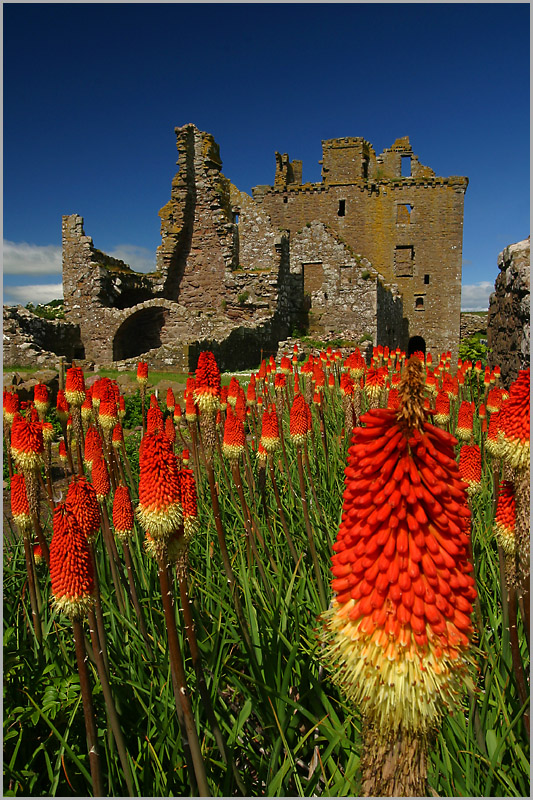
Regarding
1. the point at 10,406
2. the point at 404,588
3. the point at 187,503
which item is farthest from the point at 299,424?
the point at 404,588

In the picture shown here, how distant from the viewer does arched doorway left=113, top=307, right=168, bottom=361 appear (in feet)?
65.0

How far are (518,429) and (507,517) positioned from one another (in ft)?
1.29

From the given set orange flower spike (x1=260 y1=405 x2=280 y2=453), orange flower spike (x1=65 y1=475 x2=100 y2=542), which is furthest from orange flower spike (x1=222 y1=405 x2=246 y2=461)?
orange flower spike (x1=65 y1=475 x2=100 y2=542)

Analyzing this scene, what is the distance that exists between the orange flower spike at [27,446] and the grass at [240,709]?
92 centimetres

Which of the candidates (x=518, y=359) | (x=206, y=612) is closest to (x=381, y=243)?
(x=518, y=359)

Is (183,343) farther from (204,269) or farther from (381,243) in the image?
(381,243)

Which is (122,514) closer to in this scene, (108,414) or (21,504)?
(21,504)

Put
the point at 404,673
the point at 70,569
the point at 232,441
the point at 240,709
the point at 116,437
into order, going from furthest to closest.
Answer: the point at 116,437
the point at 232,441
the point at 240,709
the point at 70,569
the point at 404,673

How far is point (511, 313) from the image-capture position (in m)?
6.41

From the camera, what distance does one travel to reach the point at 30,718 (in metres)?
2.41

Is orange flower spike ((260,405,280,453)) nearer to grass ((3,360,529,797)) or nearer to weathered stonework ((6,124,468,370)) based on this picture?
grass ((3,360,529,797))

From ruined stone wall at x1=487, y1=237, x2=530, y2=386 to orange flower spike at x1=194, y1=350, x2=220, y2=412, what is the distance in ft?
11.6

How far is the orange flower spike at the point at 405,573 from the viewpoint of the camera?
3.60 feet

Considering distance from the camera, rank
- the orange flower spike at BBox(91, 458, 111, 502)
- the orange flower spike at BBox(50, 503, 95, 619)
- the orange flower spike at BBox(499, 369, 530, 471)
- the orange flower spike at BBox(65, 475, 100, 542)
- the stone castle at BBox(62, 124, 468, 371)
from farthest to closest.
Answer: the stone castle at BBox(62, 124, 468, 371)
the orange flower spike at BBox(91, 458, 111, 502)
the orange flower spike at BBox(65, 475, 100, 542)
the orange flower spike at BBox(499, 369, 530, 471)
the orange flower spike at BBox(50, 503, 95, 619)
